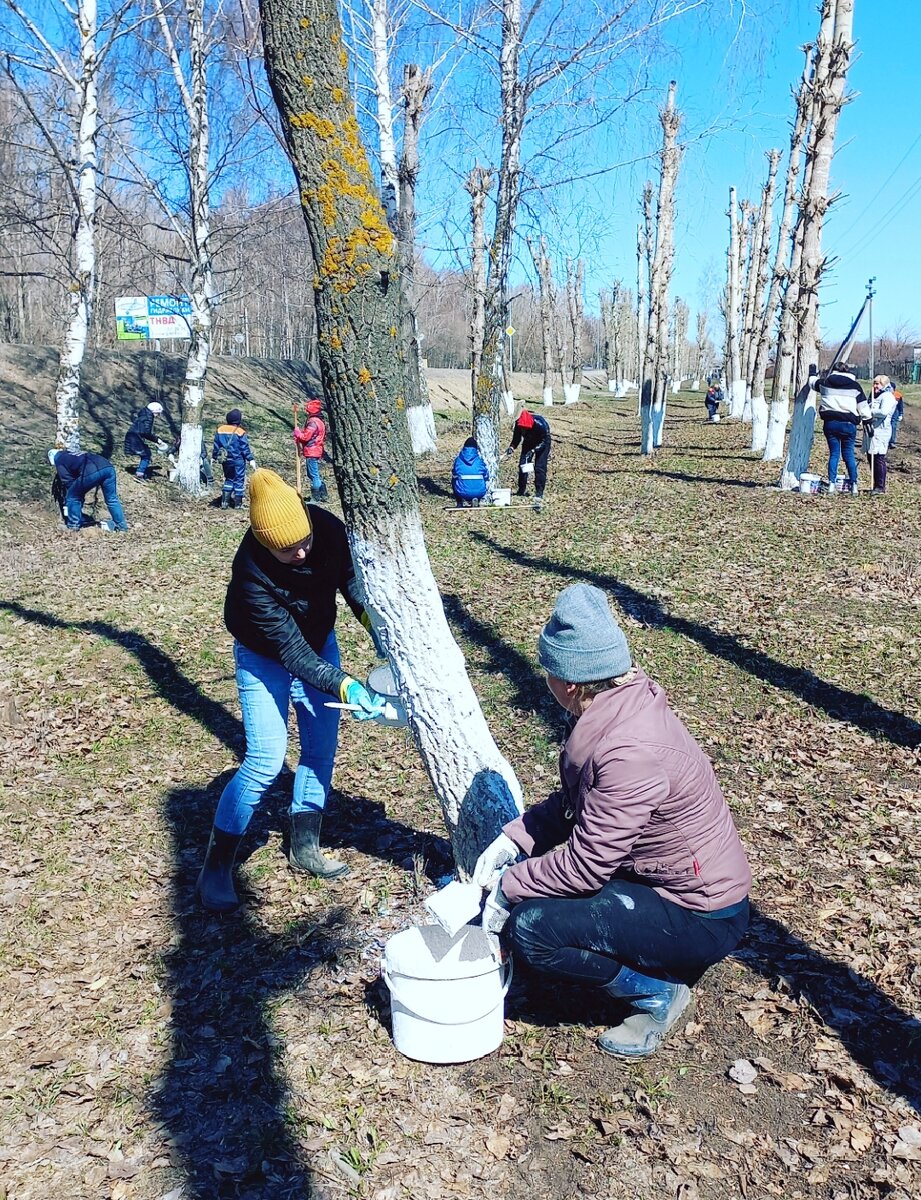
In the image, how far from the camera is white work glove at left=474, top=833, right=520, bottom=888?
3.00 metres

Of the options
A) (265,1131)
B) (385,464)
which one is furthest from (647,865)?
(385,464)

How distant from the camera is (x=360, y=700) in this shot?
3.64 m

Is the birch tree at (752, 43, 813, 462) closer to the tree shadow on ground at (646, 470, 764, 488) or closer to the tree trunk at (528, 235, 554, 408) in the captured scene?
the tree shadow on ground at (646, 470, 764, 488)

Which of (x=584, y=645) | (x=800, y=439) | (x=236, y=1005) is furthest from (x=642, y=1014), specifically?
(x=800, y=439)

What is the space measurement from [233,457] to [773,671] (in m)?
10.2

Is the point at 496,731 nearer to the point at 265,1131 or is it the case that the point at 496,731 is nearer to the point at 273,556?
the point at 273,556

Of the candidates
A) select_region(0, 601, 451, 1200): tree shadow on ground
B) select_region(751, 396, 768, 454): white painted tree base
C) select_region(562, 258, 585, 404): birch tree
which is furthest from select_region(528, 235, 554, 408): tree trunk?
select_region(0, 601, 451, 1200): tree shadow on ground

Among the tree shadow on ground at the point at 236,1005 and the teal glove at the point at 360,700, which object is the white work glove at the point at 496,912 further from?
the teal glove at the point at 360,700

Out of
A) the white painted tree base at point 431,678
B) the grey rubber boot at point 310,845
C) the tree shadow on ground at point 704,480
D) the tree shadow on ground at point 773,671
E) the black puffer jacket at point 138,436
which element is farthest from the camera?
the black puffer jacket at point 138,436

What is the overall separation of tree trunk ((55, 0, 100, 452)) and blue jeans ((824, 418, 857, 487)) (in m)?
10.7

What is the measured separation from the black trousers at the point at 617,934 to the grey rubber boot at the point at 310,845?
58.9 inches

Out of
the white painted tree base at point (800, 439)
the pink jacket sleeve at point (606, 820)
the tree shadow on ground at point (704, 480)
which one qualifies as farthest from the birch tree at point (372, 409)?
the tree shadow on ground at point (704, 480)

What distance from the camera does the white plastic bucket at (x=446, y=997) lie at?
2.89 m

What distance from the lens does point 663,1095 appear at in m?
2.85
